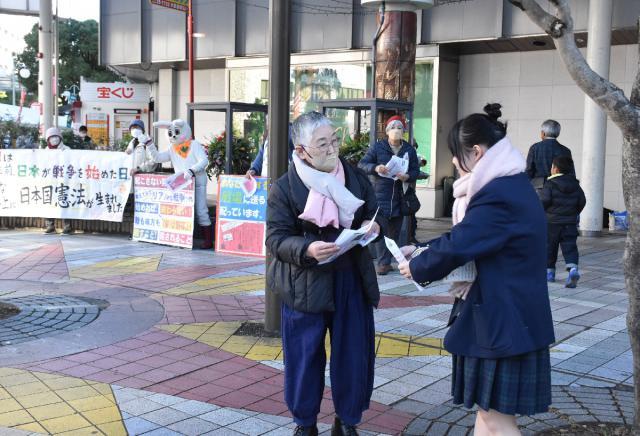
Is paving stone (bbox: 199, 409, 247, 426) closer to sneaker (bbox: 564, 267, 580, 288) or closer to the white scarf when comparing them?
the white scarf

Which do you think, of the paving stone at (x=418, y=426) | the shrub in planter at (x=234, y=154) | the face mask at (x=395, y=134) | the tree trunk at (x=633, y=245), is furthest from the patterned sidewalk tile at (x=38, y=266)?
the tree trunk at (x=633, y=245)

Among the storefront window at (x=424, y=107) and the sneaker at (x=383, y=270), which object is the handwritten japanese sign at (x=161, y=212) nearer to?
the sneaker at (x=383, y=270)

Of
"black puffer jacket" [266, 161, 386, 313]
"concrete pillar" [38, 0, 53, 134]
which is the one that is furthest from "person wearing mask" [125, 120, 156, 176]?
"concrete pillar" [38, 0, 53, 134]

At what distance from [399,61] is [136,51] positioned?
1097 centimetres

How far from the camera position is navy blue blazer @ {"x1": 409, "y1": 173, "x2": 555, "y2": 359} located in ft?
9.45

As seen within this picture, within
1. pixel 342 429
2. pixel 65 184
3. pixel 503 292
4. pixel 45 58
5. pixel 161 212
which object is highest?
pixel 45 58

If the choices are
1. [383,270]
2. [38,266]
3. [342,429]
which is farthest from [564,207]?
[38,266]

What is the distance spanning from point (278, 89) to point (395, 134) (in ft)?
9.99

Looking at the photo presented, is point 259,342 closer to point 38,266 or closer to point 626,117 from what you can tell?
point 626,117

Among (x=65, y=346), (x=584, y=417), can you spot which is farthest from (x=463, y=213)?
(x=65, y=346)

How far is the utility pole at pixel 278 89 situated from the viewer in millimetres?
5637

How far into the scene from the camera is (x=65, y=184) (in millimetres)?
11555

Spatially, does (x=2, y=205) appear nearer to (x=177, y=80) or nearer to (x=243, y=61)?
(x=243, y=61)

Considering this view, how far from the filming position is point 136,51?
A: 65.6 feet
